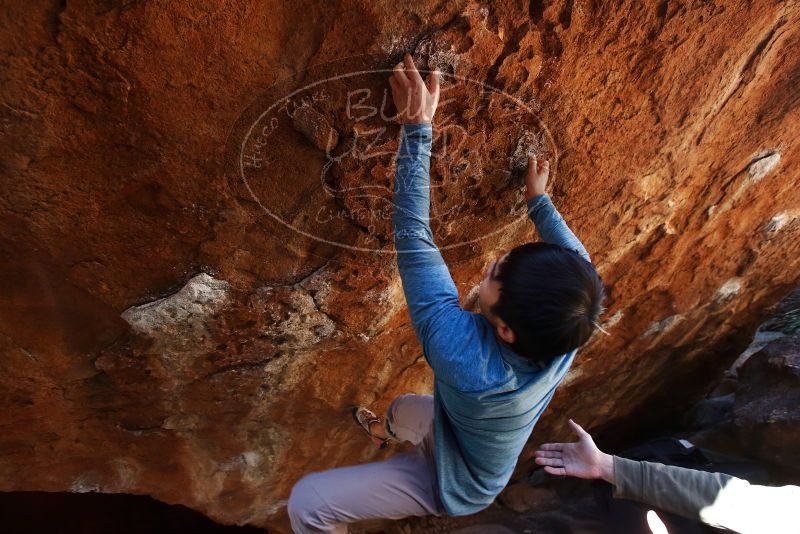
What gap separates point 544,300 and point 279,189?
0.82 meters

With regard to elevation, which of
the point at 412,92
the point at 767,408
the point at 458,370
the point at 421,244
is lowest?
the point at 458,370

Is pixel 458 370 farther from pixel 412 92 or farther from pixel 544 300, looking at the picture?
pixel 412 92

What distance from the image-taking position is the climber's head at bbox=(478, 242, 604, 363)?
1.04 metres

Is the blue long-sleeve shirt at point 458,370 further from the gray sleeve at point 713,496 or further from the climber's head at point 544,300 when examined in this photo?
the gray sleeve at point 713,496

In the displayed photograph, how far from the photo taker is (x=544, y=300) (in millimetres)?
1036

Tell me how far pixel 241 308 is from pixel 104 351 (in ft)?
1.64

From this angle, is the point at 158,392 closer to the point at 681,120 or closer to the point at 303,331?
the point at 303,331

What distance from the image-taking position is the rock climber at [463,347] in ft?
3.48

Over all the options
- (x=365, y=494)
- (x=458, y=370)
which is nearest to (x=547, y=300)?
(x=458, y=370)

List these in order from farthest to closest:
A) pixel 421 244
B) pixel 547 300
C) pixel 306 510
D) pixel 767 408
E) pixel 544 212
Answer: pixel 767 408 → pixel 544 212 → pixel 306 510 → pixel 421 244 → pixel 547 300

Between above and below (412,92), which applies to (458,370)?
below

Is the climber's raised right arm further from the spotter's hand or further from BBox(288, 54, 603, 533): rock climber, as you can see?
the spotter's hand

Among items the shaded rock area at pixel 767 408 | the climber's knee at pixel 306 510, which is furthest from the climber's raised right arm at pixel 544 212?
the shaded rock area at pixel 767 408

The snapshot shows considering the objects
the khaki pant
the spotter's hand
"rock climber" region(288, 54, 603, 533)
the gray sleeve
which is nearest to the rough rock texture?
the spotter's hand
